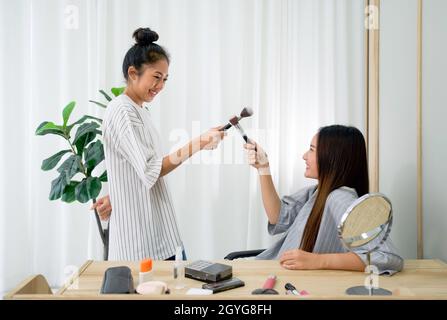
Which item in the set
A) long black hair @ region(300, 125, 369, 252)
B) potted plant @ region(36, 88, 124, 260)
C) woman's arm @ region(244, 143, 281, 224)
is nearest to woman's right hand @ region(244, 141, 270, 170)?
woman's arm @ region(244, 143, 281, 224)

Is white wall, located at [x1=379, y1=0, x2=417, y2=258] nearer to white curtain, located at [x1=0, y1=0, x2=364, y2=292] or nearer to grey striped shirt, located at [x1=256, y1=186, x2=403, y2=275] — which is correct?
grey striped shirt, located at [x1=256, y1=186, x2=403, y2=275]

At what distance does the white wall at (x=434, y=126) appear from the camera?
1.09 m

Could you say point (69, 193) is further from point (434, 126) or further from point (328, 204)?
point (434, 126)

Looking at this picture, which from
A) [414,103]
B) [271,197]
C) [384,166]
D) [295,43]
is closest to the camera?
[414,103]

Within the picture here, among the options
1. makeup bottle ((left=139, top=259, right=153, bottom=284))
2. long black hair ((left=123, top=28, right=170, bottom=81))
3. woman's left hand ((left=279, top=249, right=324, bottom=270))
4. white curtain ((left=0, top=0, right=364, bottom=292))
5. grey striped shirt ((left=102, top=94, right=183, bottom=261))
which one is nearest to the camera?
makeup bottle ((left=139, top=259, right=153, bottom=284))

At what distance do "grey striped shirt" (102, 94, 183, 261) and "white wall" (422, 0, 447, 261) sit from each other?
0.82m

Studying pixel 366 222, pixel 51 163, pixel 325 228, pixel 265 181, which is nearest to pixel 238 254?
pixel 265 181

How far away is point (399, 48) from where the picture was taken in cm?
143

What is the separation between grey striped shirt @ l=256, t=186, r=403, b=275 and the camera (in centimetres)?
A: 94

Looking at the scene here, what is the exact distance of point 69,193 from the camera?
1825mm

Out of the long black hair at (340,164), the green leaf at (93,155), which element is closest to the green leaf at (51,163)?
the green leaf at (93,155)
